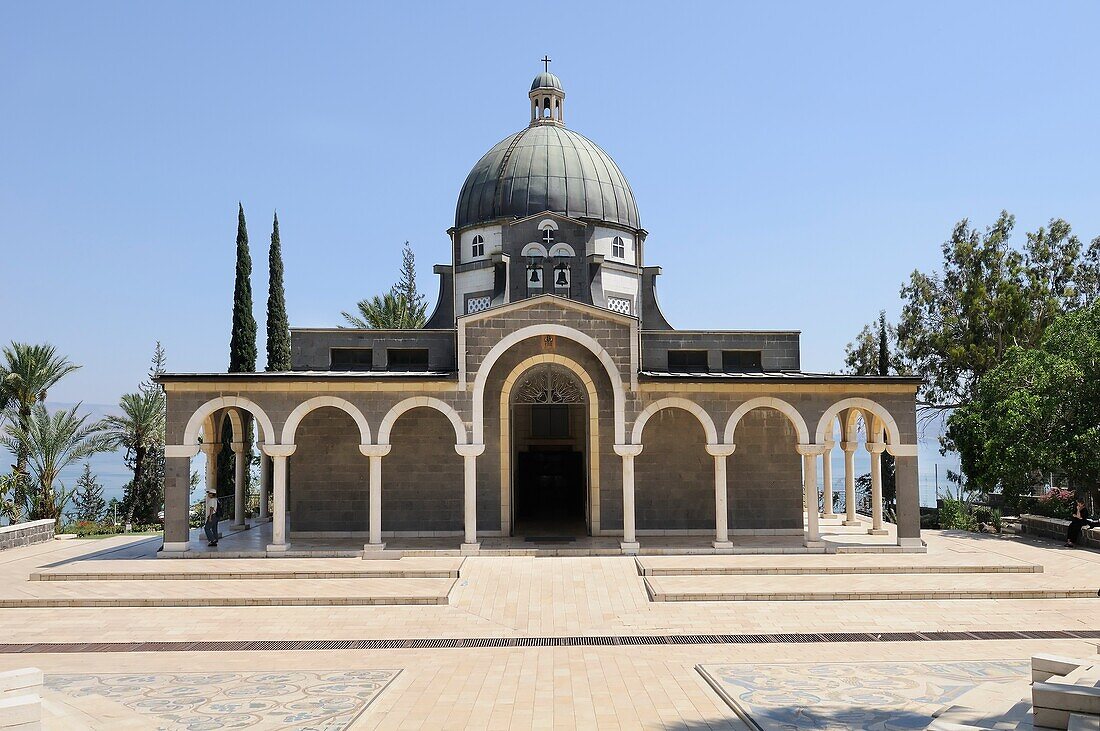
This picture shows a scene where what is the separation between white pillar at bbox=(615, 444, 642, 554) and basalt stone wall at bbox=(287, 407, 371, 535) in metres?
7.49

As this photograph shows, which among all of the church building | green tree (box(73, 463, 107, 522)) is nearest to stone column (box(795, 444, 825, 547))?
the church building

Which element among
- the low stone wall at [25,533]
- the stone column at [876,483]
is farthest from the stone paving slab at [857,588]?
the low stone wall at [25,533]

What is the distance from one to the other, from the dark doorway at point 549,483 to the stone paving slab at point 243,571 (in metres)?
9.79

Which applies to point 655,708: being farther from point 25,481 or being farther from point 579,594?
point 25,481

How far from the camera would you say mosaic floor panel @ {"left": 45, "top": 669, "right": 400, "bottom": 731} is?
9656 millimetres

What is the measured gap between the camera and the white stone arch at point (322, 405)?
2283 cm

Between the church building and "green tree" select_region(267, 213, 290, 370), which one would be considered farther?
"green tree" select_region(267, 213, 290, 370)

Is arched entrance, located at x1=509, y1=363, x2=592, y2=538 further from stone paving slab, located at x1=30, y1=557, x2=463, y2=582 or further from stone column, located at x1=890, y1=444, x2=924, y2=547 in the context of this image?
stone column, located at x1=890, y1=444, x2=924, y2=547

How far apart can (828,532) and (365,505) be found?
46.1 feet

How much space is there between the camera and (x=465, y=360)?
23.3 m

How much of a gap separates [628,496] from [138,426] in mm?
23212

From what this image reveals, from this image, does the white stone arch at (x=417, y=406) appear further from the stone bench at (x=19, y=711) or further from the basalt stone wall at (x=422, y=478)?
the stone bench at (x=19, y=711)

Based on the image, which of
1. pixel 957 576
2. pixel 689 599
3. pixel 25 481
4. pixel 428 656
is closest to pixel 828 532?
pixel 957 576

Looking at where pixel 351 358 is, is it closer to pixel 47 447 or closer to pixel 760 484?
pixel 760 484
